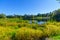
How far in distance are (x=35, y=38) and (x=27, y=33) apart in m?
0.73

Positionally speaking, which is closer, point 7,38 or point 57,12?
point 7,38

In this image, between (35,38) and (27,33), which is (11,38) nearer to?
(27,33)

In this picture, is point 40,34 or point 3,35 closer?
point 3,35

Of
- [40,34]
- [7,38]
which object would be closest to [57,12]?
[40,34]

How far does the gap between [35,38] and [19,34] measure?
3.85ft

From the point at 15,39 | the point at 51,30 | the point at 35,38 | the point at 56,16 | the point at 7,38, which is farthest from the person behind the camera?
the point at 56,16

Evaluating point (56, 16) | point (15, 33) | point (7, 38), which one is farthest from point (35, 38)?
point (56, 16)

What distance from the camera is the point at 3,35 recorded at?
802cm

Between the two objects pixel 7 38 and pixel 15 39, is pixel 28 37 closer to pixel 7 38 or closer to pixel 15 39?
pixel 15 39

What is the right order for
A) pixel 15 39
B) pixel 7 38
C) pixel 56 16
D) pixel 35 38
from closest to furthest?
pixel 7 38 < pixel 15 39 < pixel 35 38 < pixel 56 16

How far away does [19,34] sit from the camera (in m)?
8.93

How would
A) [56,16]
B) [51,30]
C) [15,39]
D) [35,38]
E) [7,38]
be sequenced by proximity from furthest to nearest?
[56,16]
[51,30]
[35,38]
[15,39]
[7,38]

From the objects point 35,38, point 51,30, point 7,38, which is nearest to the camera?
point 7,38

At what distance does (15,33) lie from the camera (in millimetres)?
8961
